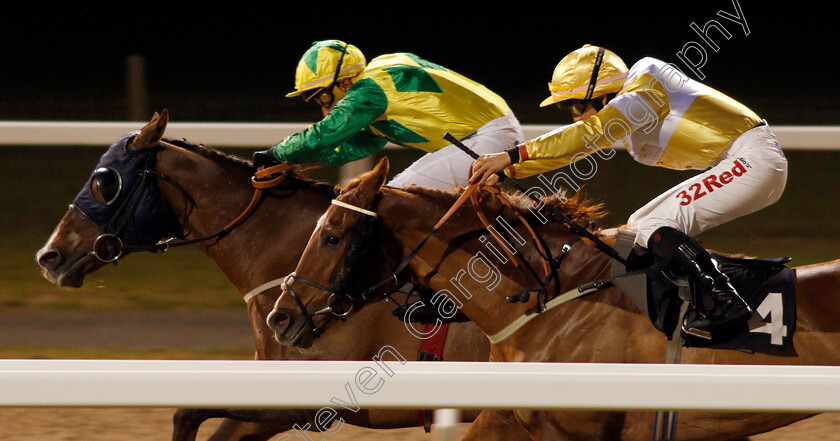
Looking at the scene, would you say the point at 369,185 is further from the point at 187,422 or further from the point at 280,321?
the point at 187,422

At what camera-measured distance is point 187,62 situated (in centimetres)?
1745

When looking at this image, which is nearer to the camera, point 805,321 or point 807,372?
point 807,372

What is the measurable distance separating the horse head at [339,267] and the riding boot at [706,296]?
76 centimetres

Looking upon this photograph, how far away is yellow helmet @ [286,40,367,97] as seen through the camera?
12.2 feet

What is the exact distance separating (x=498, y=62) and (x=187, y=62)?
4919 millimetres

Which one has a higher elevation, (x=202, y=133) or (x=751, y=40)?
(x=202, y=133)

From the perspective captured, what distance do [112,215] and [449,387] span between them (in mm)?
2126

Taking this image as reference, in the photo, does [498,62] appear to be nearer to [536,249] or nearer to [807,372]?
[536,249]

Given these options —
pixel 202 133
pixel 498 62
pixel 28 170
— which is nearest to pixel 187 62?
pixel 498 62

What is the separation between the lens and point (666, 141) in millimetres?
3031

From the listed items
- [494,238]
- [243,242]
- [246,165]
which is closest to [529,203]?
[494,238]

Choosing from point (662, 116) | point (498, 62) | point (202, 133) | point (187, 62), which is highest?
point (662, 116)

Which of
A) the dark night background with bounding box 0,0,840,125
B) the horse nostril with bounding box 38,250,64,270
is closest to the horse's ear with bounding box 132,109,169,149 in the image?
the horse nostril with bounding box 38,250,64,270

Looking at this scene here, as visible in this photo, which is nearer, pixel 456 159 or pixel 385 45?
pixel 456 159
